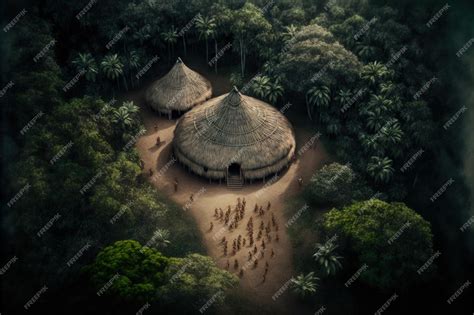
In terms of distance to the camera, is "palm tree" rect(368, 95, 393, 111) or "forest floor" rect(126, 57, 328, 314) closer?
"forest floor" rect(126, 57, 328, 314)

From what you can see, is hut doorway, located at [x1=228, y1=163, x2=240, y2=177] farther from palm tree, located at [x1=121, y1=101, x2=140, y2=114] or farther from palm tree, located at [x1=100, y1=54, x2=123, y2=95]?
palm tree, located at [x1=100, y1=54, x2=123, y2=95]

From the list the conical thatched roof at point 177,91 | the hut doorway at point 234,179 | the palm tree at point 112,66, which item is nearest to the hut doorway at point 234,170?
the hut doorway at point 234,179

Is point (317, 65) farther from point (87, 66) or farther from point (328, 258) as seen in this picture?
point (87, 66)

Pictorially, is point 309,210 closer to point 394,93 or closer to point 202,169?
point 202,169

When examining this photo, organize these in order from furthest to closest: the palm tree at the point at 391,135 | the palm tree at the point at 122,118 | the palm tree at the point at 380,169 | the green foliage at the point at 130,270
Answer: the palm tree at the point at 122,118
the palm tree at the point at 391,135
the palm tree at the point at 380,169
the green foliage at the point at 130,270

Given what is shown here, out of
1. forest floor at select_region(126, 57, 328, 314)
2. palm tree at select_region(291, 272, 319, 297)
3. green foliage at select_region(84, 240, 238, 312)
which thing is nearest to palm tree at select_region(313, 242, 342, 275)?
palm tree at select_region(291, 272, 319, 297)

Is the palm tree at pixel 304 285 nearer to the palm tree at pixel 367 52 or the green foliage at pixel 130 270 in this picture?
the green foliage at pixel 130 270

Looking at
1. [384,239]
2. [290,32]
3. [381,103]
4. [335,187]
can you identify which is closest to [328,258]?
[384,239]
